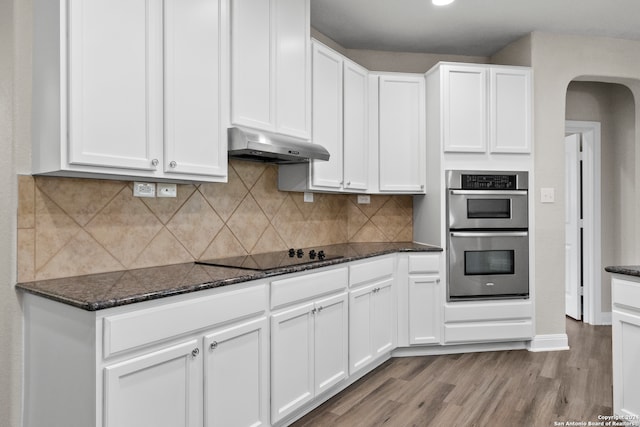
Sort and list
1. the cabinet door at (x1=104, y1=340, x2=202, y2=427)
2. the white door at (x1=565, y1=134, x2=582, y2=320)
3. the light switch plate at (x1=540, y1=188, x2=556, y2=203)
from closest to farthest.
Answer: the cabinet door at (x1=104, y1=340, x2=202, y2=427), the light switch plate at (x1=540, y1=188, x2=556, y2=203), the white door at (x1=565, y1=134, x2=582, y2=320)

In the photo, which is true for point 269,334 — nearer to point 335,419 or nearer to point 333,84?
point 335,419

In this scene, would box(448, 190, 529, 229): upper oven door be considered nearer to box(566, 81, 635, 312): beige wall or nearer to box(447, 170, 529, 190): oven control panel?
box(447, 170, 529, 190): oven control panel

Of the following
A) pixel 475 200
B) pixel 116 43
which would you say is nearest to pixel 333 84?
pixel 475 200

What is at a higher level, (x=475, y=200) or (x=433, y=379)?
(x=475, y=200)

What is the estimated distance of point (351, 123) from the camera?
3336 mm

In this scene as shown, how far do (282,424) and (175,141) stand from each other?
5.23 feet

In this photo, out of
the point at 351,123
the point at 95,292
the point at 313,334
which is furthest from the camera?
the point at 351,123

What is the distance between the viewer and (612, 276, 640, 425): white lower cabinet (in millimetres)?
2023

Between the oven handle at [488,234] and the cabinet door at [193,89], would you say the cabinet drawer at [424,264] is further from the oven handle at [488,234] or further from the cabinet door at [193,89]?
the cabinet door at [193,89]

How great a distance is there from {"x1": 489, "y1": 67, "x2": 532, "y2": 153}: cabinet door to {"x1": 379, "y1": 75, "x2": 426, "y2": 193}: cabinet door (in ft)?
1.94

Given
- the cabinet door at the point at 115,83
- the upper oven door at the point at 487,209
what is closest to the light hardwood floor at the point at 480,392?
the upper oven door at the point at 487,209

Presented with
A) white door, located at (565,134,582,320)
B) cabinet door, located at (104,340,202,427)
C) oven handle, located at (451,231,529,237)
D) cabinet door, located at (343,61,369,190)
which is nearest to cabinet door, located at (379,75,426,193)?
cabinet door, located at (343,61,369,190)

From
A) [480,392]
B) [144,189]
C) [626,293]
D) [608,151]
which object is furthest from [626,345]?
[608,151]

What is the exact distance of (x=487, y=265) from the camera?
343 cm
